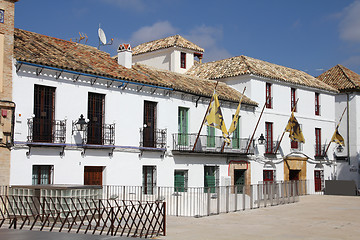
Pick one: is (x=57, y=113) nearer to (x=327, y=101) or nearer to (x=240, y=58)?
(x=240, y=58)

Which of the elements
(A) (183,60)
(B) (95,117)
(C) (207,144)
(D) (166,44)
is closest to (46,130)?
(B) (95,117)

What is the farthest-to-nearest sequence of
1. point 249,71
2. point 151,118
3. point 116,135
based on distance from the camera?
point 249,71
point 151,118
point 116,135

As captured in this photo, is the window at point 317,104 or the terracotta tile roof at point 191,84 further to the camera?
the window at point 317,104

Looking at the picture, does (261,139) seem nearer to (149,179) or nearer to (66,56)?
(149,179)

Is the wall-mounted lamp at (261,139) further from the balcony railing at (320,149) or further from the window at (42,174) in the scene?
the window at (42,174)

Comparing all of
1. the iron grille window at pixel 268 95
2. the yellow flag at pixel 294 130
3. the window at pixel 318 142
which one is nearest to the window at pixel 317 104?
the window at pixel 318 142

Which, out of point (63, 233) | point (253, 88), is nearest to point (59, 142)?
point (63, 233)

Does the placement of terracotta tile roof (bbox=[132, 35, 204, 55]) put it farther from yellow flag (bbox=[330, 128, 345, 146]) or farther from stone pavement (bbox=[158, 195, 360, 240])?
stone pavement (bbox=[158, 195, 360, 240])

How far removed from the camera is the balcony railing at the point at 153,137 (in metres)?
22.4

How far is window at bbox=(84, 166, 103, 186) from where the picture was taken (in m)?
20.1

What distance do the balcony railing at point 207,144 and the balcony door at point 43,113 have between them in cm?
687

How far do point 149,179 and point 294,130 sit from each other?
1083cm

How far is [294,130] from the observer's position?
2956cm

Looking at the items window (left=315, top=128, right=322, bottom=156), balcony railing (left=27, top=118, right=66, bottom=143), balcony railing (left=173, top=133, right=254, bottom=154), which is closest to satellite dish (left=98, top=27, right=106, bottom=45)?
balcony railing (left=173, top=133, right=254, bottom=154)
